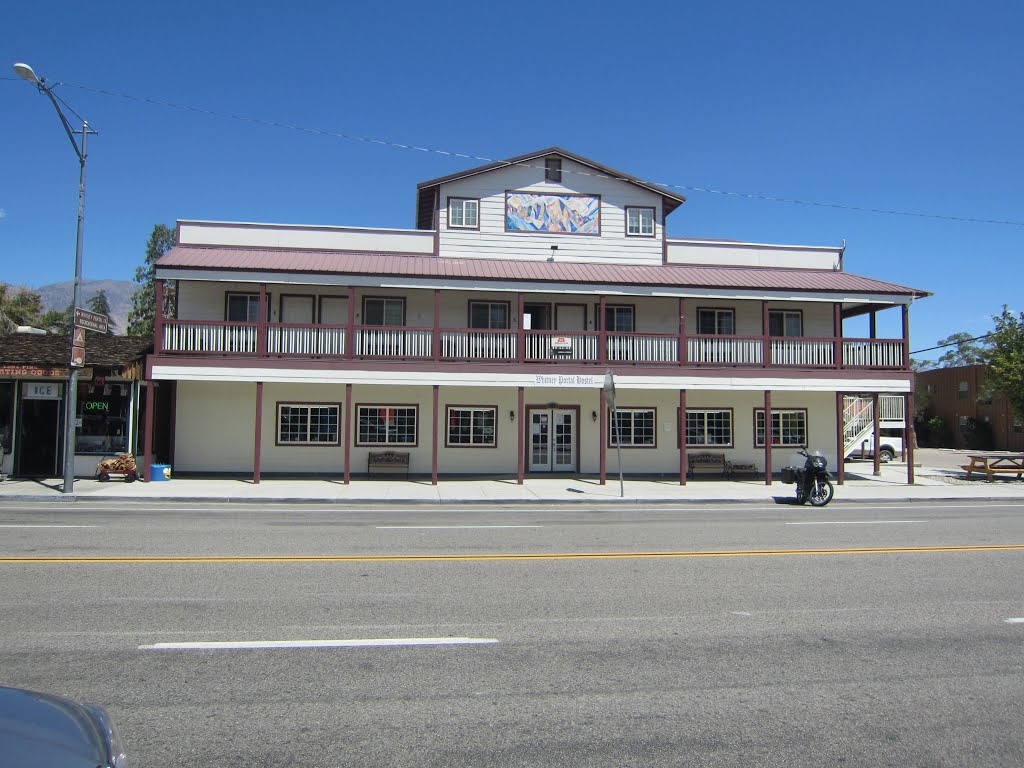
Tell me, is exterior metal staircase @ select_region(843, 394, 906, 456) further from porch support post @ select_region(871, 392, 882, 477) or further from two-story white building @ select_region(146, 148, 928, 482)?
two-story white building @ select_region(146, 148, 928, 482)

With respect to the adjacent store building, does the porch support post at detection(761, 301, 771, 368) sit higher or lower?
higher

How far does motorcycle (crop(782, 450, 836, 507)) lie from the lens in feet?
57.3

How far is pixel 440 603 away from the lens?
7234mm

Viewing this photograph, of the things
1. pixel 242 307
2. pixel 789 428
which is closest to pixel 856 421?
pixel 789 428

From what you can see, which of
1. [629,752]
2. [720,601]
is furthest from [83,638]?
[720,601]

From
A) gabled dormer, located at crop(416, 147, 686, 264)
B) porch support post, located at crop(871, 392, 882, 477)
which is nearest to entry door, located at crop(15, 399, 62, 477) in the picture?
gabled dormer, located at crop(416, 147, 686, 264)

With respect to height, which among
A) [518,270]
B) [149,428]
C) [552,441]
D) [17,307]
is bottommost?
[552,441]

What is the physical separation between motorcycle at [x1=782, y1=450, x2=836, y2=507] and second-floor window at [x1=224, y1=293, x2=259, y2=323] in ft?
51.8

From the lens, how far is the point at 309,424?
73.5 feet

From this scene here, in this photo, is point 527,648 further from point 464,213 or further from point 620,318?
point 464,213

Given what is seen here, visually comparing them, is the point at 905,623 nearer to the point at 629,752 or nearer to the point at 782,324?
the point at 629,752

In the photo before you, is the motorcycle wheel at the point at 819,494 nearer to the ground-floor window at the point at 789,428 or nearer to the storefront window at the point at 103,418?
the ground-floor window at the point at 789,428

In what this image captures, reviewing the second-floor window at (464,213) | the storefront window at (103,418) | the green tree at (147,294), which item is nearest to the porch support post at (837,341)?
the second-floor window at (464,213)

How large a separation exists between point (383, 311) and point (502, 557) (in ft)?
Answer: 46.3
